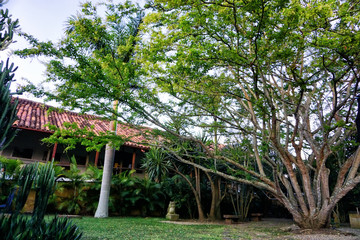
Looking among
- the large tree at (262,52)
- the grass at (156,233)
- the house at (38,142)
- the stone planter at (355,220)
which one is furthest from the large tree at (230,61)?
the house at (38,142)

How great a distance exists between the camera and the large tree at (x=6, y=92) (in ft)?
7.52

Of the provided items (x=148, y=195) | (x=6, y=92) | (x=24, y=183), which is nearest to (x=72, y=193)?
(x=148, y=195)

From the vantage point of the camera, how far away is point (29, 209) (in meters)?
9.25

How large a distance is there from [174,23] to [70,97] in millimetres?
3253

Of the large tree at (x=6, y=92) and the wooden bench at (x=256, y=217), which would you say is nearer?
the large tree at (x=6, y=92)

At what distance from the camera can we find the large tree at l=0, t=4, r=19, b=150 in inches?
90.2

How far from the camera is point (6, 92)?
2.31m

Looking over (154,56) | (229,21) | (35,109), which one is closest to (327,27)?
(229,21)

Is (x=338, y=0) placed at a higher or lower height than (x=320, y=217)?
higher

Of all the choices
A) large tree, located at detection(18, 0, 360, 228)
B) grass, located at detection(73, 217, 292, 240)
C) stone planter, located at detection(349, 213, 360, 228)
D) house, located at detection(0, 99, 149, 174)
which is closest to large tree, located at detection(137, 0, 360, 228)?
large tree, located at detection(18, 0, 360, 228)

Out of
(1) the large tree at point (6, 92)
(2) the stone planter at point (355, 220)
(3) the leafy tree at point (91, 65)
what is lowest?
(2) the stone planter at point (355, 220)

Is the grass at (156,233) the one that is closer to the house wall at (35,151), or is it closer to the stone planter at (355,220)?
the stone planter at (355,220)

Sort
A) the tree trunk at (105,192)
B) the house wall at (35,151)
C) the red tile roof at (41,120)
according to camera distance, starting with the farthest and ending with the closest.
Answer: the house wall at (35,151) < the red tile roof at (41,120) < the tree trunk at (105,192)

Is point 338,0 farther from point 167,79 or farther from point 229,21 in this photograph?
point 167,79
